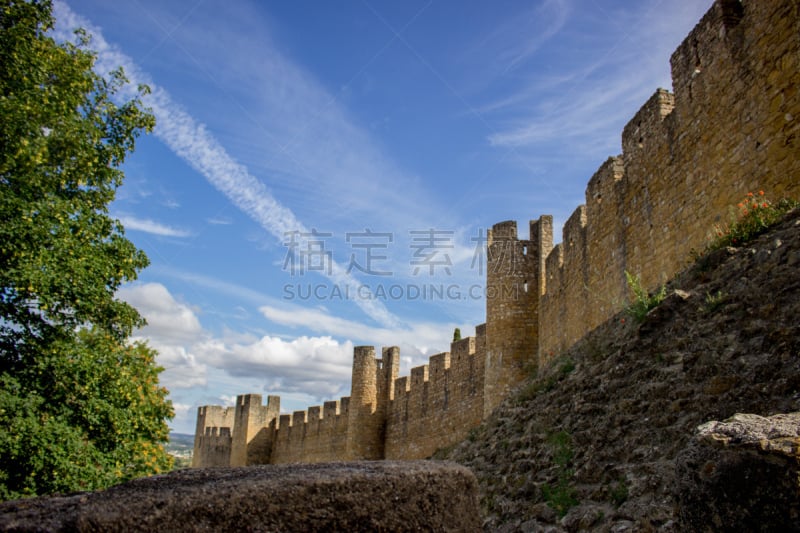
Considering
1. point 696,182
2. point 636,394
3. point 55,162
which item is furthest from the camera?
point 55,162

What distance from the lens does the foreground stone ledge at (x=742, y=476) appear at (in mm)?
2674

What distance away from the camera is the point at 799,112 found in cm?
642

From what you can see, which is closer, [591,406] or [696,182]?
[591,406]

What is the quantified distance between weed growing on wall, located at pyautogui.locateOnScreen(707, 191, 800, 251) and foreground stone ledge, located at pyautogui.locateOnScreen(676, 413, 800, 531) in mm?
3714

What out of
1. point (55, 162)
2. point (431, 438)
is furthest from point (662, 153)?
point (431, 438)

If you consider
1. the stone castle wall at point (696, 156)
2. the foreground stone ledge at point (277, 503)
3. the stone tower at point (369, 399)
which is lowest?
the foreground stone ledge at point (277, 503)

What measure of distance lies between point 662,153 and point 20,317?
403 inches

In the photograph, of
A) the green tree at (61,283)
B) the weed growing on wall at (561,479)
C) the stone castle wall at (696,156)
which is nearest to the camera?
the weed growing on wall at (561,479)

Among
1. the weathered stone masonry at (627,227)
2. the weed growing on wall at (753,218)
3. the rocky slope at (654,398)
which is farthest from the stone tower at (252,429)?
the weed growing on wall at (753,218)

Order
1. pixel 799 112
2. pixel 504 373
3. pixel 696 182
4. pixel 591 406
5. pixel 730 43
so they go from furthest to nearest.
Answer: pixel 504 373, pixel 696 182, pixel 730 43, pixel 799 112, pixel 591 406

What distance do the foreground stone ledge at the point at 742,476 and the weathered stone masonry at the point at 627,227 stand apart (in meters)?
4.51

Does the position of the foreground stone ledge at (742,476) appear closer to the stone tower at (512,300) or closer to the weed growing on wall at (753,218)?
the weed growing on wall at (753,218)

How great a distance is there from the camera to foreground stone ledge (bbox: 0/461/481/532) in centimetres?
236

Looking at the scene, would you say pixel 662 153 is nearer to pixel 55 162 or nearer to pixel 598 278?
pixel 598 278
